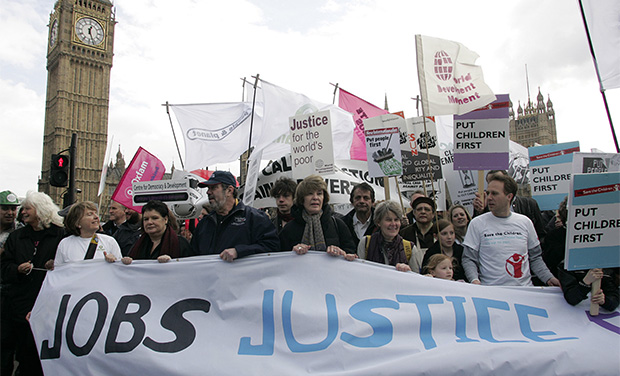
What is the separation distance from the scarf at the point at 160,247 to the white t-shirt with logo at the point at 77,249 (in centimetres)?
16

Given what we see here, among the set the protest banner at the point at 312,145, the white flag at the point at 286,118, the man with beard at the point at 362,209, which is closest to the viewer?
the man with beard at the point at 362,209

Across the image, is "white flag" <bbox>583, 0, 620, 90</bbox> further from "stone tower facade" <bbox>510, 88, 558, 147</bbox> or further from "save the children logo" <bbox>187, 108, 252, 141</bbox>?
"stone tower facade" <bbox>510, 88, 558, 147</bbox>

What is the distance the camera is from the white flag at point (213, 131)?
888 centimetres

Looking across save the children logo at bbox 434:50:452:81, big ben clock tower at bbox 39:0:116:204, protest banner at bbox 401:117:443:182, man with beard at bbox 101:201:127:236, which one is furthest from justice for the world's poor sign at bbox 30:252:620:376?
big ben clock tower at bbox 39:0:116:204

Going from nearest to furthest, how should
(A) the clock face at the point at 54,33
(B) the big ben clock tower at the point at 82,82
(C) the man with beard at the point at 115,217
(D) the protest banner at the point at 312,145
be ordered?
1. (C) the man with beard at the point at 115,217
2. (D) the protest banner at the point at 312,145
3. (B) the big ben clock tower at the point at 82,82
4. (A) the clock face at the point at 54,33

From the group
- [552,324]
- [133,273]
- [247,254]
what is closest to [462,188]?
[552,324]

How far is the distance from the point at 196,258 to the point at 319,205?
1.03 m

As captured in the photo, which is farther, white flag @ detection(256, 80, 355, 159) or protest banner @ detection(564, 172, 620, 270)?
white flag @ detection(256, 80, 355, 159)

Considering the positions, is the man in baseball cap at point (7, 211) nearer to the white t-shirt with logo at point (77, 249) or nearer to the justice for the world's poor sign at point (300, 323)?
the white t-shirt with logo at point (77, 249)

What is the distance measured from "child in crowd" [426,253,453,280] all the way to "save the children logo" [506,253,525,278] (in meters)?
0.44

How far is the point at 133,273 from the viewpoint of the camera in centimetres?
361

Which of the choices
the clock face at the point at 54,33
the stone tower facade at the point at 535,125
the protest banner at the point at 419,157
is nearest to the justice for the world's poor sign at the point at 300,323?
the protest banner at the point at 419,157

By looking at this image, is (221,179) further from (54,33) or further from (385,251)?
(54,33)

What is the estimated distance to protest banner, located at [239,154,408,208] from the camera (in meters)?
6.82
